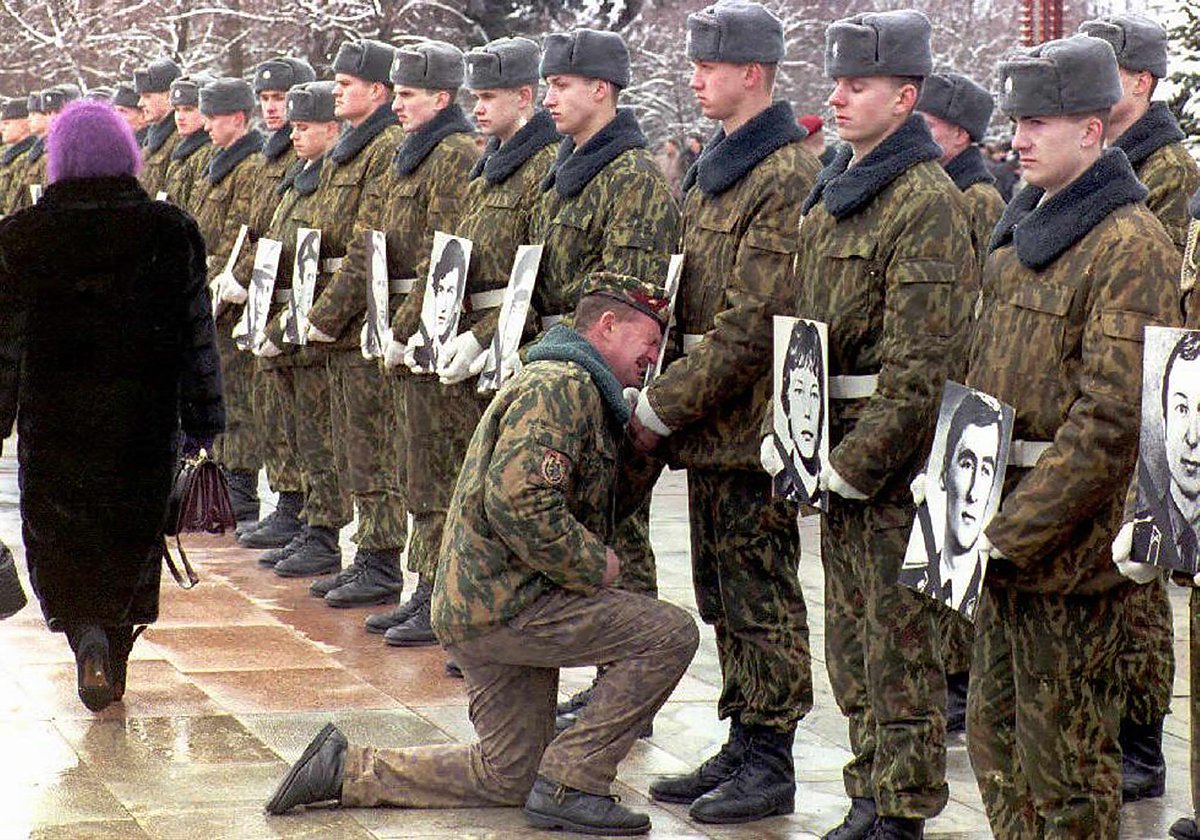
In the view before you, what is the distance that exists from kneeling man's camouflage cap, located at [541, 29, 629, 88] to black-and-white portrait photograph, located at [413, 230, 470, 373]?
0.96 meters

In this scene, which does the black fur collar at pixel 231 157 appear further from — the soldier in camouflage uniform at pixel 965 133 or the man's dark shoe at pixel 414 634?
the soldier in camouflage uniform at pixel 965 133

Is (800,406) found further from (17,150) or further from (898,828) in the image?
(17,150)

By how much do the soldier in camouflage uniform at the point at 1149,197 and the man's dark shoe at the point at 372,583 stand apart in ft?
13.4

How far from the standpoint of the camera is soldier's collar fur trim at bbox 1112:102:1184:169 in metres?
7.17

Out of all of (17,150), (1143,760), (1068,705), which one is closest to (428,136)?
(1143,760)

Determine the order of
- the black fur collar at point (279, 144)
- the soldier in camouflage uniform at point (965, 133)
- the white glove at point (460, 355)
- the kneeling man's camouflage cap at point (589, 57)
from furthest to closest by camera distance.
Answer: the black fur collar at point (279, 144), the white glove at point (460, 355), the soldier in camouflage uniform at point (965, 133), the kneeling man's camouflage cap at point (589, 57)

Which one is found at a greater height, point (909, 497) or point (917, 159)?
point (917, 159)

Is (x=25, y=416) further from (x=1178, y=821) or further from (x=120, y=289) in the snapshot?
(x=1178, y=821)

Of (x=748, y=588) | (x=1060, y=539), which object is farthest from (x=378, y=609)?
(x=1060, y=539)

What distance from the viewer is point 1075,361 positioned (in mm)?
5215

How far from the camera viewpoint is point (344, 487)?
34.3 ft

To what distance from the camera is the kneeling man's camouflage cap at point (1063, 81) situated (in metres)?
5.30

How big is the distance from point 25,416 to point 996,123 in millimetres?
26873

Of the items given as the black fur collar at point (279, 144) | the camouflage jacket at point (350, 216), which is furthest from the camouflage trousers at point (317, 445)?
the black fur collar at point (279, 144)
